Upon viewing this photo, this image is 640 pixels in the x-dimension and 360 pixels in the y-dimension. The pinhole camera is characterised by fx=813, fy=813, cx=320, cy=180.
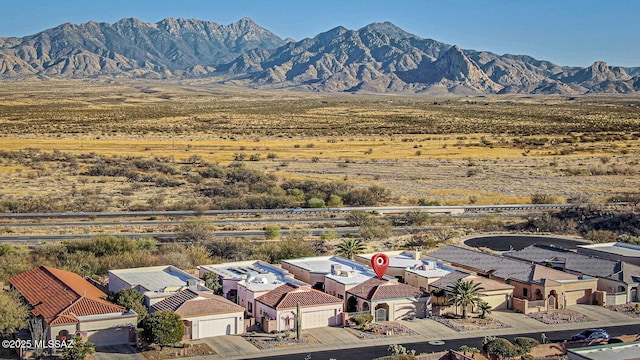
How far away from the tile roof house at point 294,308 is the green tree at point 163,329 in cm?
490

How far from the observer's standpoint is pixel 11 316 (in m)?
34.1

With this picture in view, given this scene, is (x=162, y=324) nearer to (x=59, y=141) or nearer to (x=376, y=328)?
(x=376, y=328)

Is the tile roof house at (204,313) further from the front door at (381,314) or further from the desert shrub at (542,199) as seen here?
the desert shrub at (542,199)

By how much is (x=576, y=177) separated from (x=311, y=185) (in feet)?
111

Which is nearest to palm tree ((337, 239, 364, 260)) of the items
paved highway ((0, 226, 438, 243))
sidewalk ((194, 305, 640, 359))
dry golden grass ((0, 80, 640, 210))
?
paved highway ((0, 226, 438, 243))

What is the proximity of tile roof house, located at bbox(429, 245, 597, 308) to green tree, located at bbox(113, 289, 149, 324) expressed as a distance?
1992 centimetres

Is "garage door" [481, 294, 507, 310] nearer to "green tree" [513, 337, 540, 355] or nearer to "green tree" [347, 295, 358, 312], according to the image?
"green tree" [347, 295, 358, 312]

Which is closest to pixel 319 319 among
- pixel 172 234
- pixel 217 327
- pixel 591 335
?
pixel 217 327

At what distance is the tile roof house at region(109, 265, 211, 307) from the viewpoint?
39.3 m

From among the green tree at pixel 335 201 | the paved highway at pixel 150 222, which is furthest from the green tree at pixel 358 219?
the green tree at pixel 335 201

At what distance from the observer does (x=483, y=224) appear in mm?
64000

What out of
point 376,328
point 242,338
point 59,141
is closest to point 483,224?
point 376,328

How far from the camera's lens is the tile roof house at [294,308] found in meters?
37.8

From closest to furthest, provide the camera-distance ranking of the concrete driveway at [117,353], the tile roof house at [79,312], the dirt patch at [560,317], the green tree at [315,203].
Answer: the concrete driveway at [117,353]
the tile roof house at [79,312]
the dirt patch at [560,317]
the green tree at [315,203]
